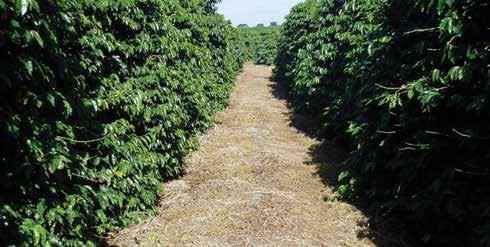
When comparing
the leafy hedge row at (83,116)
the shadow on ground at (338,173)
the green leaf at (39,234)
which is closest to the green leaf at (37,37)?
the leafy hedge row at (83,116)

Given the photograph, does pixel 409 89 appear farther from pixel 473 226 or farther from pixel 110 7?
pixel 110 7

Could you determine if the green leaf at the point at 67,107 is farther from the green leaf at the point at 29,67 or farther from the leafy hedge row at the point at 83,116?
the green leaf at the point at 29,67

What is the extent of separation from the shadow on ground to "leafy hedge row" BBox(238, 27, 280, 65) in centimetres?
2050

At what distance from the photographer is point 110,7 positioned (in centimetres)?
454

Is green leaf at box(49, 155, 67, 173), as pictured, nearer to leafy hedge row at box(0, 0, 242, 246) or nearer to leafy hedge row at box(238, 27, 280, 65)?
leafy hedge row at box(0, 0, 242, 246)

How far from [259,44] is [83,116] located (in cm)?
3333

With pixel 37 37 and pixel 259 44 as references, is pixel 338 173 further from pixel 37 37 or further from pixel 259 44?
pixel 259 44

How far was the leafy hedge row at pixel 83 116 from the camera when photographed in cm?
271

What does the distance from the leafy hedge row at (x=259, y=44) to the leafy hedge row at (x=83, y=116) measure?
2657cm

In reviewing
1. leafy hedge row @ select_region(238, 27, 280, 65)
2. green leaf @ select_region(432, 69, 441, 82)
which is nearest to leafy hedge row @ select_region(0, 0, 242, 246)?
green leaf @ select_region(432, 69, 441, 82)

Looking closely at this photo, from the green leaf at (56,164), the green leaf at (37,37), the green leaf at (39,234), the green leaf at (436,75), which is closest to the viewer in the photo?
the green leaf at (37,37)

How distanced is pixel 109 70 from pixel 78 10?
3.44 feet

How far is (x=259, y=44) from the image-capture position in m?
35.9

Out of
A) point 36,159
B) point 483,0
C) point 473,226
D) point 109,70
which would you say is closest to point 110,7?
point 109,70
